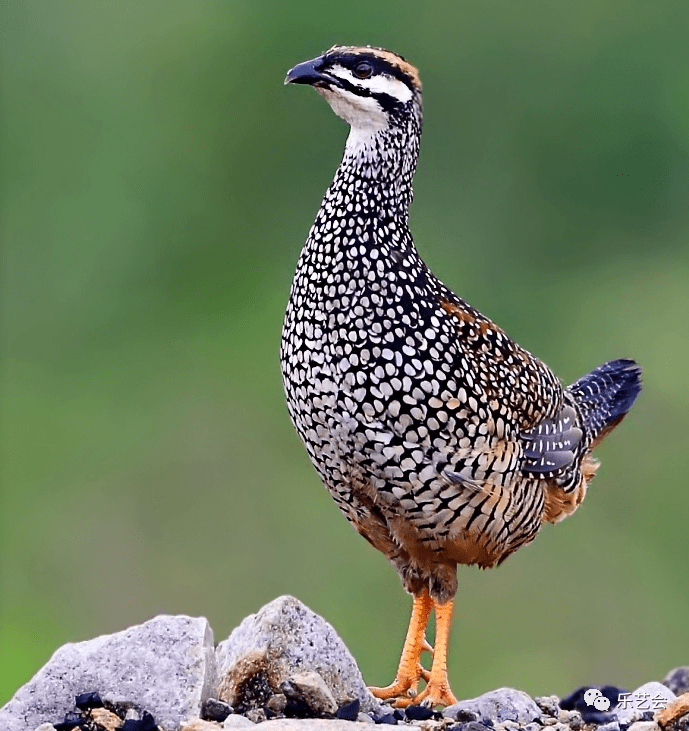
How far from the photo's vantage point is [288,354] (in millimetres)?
6301

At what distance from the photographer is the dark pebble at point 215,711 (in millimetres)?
5348

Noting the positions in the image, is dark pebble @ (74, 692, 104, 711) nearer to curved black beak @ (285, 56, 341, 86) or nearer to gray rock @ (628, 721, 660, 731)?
gray rock @ (628, 721, 660, 731)

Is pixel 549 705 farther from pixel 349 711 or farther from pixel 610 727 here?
pixel 349 711

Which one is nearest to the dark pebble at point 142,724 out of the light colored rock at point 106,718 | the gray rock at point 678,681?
the light colored rock at point 106,718

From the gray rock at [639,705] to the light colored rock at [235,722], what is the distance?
1.55 meters

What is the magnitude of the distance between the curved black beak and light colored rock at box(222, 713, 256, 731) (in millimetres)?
2549

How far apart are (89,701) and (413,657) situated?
187cm

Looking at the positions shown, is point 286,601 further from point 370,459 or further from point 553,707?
point 553,707

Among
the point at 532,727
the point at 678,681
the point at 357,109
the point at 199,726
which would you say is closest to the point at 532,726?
the point at 532,727

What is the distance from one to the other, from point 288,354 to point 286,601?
3.66 feet

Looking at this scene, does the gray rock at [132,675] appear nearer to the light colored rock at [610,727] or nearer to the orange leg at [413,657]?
the orange leg at [413,657]

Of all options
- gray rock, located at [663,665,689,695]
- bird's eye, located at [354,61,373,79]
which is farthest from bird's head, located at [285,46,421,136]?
gray rock, located at [663,665,689,695]

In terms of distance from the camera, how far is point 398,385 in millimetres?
6086

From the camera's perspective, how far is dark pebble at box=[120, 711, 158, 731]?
5211mm
